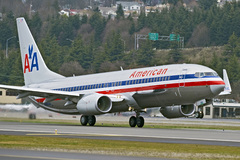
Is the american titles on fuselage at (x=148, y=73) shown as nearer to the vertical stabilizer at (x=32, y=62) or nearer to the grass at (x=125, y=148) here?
the vertical stabilizer at (x=32, y=62)

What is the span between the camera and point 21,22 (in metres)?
61.8

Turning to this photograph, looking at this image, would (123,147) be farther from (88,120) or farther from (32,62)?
(32,62)

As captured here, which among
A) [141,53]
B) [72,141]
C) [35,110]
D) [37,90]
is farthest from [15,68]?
[72,141]

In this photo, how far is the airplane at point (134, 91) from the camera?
160 ft

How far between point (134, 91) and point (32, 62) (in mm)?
13415

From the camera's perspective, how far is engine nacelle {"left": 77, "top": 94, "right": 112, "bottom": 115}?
2020 inches

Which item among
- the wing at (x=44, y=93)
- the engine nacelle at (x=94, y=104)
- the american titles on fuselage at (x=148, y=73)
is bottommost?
the engine nacelle at (x=94, y=104)

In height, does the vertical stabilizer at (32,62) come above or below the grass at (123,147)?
above

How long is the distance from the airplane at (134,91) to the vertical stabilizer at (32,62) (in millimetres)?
1407

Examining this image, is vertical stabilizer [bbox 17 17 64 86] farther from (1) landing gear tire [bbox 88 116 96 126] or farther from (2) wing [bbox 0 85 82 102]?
(1) landing gear tire [bbox 88 116 96 126]

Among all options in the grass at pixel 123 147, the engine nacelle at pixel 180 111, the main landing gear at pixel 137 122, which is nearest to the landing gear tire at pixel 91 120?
the main landing gear at pixel 137 122

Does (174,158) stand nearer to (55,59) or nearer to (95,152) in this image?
(95,152)

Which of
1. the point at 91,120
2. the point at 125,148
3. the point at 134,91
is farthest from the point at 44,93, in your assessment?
the point at 125,148

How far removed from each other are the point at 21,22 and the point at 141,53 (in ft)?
453
